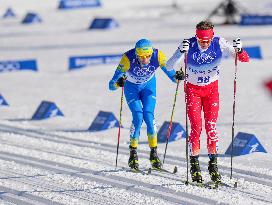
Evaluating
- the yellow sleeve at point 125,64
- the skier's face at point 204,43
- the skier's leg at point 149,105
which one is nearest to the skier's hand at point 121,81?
the yellow sleeve at point 125,64

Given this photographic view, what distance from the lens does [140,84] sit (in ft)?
34.9

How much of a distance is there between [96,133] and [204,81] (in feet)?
16.0

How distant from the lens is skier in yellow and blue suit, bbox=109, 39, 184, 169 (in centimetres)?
1042

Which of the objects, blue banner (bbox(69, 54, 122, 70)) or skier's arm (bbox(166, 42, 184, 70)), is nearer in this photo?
skier's arm (bbox(166, 42, 184, 70))

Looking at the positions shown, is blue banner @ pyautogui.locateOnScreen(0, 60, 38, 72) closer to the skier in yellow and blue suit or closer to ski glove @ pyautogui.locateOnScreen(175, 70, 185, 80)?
the skier in yellow and blue suit

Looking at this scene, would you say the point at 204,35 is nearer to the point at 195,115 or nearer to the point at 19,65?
the point at 195,115

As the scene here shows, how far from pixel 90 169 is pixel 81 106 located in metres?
6.55

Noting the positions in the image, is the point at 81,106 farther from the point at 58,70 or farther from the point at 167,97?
the point at 58,70

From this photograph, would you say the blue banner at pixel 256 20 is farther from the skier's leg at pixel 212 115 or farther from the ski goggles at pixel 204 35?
the ski goggles at pixel 204 35

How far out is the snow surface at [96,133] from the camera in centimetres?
948

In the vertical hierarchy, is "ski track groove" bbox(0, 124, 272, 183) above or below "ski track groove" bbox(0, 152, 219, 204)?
above

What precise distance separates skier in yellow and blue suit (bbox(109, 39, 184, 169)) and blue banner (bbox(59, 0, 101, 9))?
3147 centimetres

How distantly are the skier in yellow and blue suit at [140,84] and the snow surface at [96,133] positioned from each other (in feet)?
1.84

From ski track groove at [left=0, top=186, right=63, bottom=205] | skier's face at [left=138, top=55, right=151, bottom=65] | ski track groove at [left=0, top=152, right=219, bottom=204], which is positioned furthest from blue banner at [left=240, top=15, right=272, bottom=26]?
ski track groove at [left=0, top=186, right=63, bottom=205]
